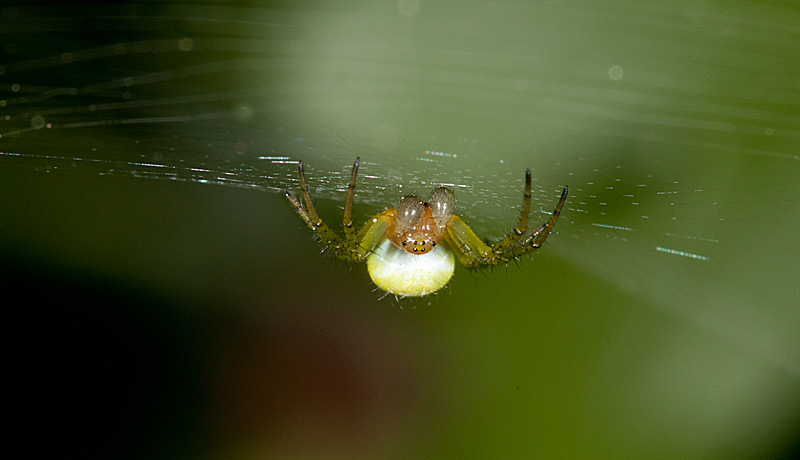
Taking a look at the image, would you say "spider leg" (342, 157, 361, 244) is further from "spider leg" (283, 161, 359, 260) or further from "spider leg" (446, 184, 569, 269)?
"spider leg" (446, 184, 569, 269)

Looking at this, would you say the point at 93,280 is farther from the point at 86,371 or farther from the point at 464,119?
the point at 464,119

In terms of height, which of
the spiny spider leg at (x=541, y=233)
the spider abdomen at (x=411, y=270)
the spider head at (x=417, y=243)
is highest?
the spiny spider leg at (x=541, y=233)

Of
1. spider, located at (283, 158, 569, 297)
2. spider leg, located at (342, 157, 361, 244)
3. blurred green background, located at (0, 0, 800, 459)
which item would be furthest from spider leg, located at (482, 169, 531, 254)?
spider leg, located at (342, 157, 361, 244)

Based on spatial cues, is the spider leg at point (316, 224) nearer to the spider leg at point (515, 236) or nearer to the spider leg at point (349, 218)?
the spider leg at point (349, 218)

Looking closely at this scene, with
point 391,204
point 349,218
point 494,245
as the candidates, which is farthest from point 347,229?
point 494,245

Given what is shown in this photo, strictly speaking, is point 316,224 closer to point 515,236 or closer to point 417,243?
point 417,243

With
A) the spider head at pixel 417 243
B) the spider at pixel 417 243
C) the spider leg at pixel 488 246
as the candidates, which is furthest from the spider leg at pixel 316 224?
the spider leg at pixel 488 246
